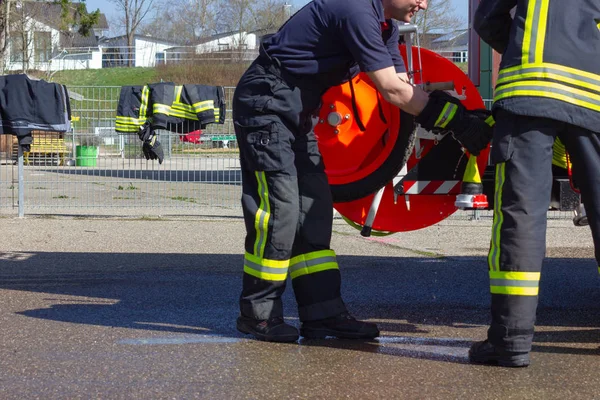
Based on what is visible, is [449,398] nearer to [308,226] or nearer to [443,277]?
[308,226]

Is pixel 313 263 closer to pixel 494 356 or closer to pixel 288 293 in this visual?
pixel 494 356

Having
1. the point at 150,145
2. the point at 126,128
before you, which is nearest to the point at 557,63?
the point at 150,145

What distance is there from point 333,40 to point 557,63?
102 cm

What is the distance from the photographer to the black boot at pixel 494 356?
3523 mm

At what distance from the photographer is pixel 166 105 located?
31.0ft

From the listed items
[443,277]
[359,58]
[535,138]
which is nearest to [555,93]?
[535,138]

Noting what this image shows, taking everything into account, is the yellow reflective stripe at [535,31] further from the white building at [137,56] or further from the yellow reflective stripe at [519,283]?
the white building at [137,56]

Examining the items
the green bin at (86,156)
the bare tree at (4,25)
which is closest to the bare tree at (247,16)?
the bare tree at (4,25)

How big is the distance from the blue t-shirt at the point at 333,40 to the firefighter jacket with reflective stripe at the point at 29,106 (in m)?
6.46

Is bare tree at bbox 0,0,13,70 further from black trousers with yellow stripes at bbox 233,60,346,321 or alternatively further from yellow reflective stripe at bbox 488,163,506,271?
yellow reflective stripe at bbox 488,163,506,271

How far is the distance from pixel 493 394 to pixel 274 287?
47.8 inches

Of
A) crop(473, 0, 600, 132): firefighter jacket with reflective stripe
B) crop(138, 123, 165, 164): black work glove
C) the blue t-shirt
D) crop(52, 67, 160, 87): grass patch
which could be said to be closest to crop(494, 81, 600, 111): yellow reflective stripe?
crop(473, 0, 600, 132): firefighter jacket with reflective stripe

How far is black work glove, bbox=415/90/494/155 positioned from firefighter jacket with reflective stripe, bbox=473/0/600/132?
0.35 metres

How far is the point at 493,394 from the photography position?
321 centimetres
